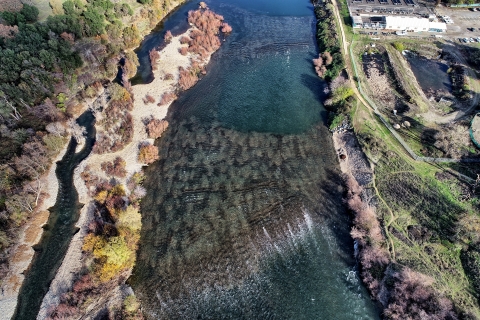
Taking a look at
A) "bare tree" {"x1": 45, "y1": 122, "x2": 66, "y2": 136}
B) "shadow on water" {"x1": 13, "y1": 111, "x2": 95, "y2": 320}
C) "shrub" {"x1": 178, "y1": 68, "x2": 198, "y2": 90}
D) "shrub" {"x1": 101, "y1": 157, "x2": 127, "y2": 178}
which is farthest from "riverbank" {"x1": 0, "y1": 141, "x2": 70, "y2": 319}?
"shrub" {"x1": 178, "y1": 68, "x2": 198, "y2": 90}

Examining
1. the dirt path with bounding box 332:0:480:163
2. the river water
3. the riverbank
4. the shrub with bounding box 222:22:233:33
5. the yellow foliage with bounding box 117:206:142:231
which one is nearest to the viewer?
the riverbank

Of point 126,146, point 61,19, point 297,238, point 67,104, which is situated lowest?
point 297,238

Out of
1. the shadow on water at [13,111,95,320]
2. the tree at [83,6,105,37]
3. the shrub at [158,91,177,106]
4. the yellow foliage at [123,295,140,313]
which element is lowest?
the yellow foliage at [123,295,140,313]

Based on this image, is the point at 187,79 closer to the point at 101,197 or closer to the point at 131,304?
the point at 101,197

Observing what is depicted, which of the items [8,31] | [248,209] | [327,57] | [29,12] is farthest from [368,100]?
[29,12]

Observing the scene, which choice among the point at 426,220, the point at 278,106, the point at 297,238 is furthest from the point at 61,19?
the point at 426,220

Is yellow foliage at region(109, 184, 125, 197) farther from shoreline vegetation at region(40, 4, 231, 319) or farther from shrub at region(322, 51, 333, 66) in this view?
shrub at region(322, 51, 333, 66)

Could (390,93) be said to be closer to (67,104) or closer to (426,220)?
(426,220)

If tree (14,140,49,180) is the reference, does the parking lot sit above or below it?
above
